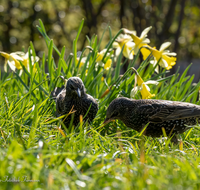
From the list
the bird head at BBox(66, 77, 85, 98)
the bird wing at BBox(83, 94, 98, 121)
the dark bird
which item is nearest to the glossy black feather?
the dark bird

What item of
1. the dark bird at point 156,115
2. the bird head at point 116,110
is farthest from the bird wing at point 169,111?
the bird head at point 116,110

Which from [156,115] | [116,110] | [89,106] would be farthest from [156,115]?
[89,106]

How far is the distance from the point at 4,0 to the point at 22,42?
1978 mm

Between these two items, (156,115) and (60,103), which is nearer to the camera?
(156,115)

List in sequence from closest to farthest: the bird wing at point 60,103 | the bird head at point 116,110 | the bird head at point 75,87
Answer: the bird head at point 75,87, the bird head at point 116,110, the bird wing at point 60,103

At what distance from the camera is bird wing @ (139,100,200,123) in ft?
9.24

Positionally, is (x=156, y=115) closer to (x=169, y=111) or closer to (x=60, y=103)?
(x=169, y=111)

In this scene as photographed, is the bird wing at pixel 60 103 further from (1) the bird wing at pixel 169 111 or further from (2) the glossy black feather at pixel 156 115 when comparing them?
(1) the bird wing at pixel 169 111

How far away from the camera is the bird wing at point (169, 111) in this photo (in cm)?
282

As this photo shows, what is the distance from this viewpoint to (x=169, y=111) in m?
2.84

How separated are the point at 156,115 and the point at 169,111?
15 centimetres

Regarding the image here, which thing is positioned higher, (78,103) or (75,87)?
(75,87)

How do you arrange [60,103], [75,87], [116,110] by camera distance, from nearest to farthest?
[75,87]
[116,110]
[60,103]

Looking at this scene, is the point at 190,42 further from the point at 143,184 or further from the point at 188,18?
the point at 143,184
